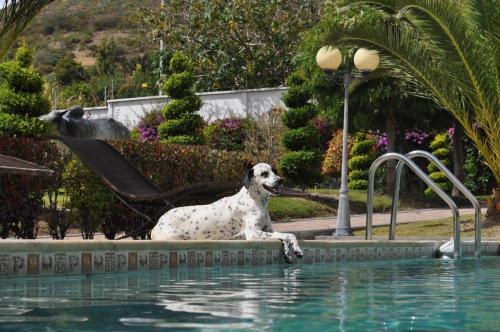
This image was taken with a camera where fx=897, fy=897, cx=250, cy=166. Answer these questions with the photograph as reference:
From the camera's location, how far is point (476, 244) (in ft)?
37.6

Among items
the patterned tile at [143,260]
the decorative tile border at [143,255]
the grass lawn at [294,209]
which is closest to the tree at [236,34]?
the grass lawn at [294,209]

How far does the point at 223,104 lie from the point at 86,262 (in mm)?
29251

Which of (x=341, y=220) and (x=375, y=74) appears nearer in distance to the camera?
(x=341, y=220)

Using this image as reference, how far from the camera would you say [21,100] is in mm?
16000

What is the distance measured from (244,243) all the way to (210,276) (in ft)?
2.57

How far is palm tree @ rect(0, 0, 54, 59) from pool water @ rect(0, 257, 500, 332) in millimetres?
Result: 7022

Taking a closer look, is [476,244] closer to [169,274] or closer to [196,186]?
[196,186]

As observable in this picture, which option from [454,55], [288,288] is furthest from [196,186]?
[454,55]

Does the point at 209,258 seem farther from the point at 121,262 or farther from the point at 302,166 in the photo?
the point at 302,166

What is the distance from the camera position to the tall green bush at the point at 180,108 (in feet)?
82.4

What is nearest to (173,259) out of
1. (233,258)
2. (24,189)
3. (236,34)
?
(233,258)

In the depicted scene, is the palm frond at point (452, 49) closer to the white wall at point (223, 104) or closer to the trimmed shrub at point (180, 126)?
the trimmed shrub at point (180, 126)

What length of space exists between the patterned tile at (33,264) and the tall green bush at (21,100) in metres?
9.89

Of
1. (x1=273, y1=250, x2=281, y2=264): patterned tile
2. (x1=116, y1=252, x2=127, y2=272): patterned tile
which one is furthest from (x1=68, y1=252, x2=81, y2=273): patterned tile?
(x1=273, y1=250, x2=281, y2=264): patterned tile
